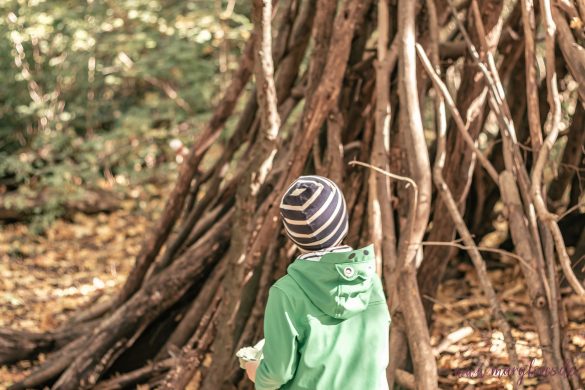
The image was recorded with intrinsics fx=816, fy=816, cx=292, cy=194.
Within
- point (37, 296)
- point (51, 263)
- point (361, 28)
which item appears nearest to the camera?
point (361, 28)

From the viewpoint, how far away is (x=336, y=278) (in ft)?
6.66

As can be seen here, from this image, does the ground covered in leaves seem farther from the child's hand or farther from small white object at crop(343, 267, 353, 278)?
small white object at crop(343, 267, 353, 278)

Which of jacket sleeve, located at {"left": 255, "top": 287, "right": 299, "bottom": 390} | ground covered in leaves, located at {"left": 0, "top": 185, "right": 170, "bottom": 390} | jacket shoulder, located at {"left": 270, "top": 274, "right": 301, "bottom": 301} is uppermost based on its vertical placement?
jacket shoulder, located at {"left": 270, "top": 274, "right": 301, "bottom": 301}

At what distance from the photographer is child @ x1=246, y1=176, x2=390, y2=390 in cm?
202

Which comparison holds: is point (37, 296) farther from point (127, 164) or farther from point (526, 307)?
point (526, 307)

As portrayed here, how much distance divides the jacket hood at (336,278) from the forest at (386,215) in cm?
92

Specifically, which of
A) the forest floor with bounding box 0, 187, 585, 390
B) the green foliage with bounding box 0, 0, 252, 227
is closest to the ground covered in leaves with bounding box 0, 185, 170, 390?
the forest floor with bounding box 0, 187, 585, 390

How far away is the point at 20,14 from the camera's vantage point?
7461 millimetres

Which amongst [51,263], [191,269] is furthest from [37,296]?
[191,269]

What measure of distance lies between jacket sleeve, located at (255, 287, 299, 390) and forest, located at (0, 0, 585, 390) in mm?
956

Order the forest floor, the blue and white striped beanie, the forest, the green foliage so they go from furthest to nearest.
Result: the green foliage
the forest floor
the forest
the blue and white striped beanie

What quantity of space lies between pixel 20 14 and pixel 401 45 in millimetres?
5215

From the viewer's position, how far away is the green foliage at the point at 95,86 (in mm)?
7414

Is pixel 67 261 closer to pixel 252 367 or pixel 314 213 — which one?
pixel 252 367
